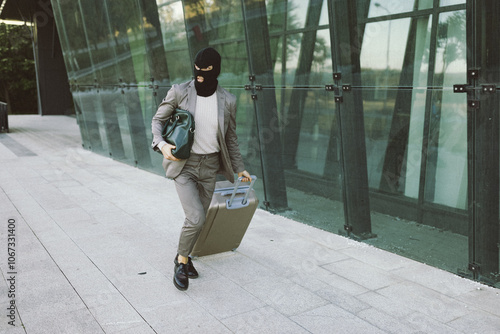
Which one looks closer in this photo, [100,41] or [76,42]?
[100,41]

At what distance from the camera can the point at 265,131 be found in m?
7.46

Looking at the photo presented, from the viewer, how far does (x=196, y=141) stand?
175 inches

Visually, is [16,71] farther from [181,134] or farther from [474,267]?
[474,267]

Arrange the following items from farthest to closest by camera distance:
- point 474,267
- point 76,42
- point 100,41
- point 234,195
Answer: point 76,42 < point 100,41 < point 234,195 < point 474,267

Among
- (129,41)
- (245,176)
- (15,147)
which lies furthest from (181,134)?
(15,147)

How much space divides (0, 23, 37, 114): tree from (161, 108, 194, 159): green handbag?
37.6 m

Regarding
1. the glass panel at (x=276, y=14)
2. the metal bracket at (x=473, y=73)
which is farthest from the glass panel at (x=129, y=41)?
the metal bracket at (x=473, y=73)

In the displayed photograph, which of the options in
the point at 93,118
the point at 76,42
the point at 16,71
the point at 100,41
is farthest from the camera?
the point at 16,71

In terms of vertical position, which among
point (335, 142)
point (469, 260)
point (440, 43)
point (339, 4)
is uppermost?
point (339, 4)

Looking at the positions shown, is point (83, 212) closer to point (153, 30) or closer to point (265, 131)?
point (265, 131)

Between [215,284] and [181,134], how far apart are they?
1401mm

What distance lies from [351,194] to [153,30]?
6225 millimetres

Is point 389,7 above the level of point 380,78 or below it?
above

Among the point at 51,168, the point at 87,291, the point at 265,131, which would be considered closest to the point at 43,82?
the point at 51,168
